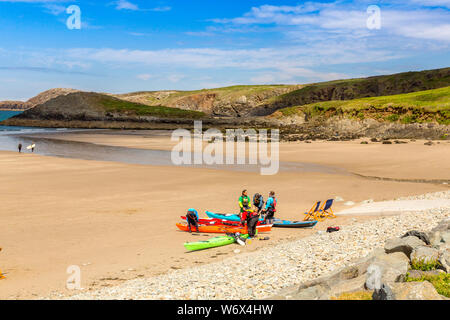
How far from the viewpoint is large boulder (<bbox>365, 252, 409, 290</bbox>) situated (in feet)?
23.5

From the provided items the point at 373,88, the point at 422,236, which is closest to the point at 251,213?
the point at 422,236

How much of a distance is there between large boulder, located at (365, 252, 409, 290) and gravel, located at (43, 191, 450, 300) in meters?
1.59

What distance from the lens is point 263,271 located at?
1012 cm

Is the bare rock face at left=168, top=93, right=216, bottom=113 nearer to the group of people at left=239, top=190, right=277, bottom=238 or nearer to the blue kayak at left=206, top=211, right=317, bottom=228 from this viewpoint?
the group of people at left=239, top=190, right=277, bottom=238

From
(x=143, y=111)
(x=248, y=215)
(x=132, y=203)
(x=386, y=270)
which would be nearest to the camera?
(x=386, y=270)

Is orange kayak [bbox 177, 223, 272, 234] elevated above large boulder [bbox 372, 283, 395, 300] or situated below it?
below

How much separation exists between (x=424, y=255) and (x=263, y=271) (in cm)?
374

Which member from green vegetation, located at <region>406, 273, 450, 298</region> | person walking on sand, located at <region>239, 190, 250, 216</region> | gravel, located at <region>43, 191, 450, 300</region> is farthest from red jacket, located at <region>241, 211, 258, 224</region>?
green vegetation, located at <region>406, 273, 450, 298</region>

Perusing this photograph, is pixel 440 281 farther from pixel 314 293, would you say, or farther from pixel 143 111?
pixel 143 111

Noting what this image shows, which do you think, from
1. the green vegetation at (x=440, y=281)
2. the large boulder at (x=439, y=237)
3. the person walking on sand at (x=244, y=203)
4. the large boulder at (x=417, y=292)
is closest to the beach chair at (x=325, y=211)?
the person walking on sand at (x=244, y=203)

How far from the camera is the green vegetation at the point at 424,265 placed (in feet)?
27.9

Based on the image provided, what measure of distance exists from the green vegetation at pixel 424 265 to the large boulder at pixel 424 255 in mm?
25
